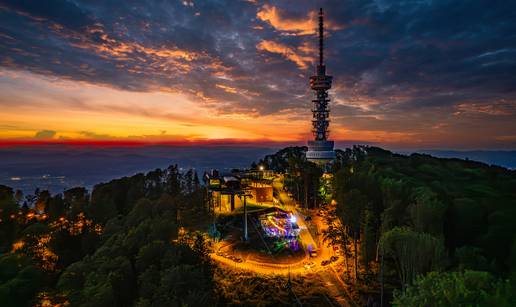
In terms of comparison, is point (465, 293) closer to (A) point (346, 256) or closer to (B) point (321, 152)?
(A) point (346, 256)

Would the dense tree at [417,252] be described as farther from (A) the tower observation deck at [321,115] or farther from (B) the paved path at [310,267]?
(A) the tower observation deck at [321,115]

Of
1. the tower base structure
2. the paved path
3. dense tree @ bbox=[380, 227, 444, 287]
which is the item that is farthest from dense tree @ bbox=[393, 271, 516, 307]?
the tower base structure

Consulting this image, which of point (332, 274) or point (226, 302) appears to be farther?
point (332, 274)

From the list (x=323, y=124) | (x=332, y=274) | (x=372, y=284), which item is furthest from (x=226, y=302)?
(x=323, y=124)

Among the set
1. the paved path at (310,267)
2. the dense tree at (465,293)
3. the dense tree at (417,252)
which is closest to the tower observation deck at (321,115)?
the paved path at (310,267)

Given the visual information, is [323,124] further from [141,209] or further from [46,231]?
[46,231]

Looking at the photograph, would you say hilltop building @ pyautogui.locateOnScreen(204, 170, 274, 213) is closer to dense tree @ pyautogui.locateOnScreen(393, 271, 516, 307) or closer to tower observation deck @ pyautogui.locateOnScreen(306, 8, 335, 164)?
dense tree @ pyautogui.locateOnScreen(393, 271, 516, 307)
